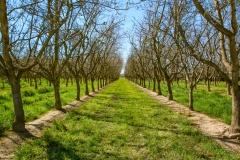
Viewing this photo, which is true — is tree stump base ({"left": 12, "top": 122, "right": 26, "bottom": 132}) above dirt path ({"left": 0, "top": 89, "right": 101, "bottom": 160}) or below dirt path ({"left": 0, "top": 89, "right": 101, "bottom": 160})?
above

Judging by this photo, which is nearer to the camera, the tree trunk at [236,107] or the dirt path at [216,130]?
the dirt path at [216,130]

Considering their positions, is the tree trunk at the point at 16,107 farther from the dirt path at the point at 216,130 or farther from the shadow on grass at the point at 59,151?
the dirt path at the point at 216,130

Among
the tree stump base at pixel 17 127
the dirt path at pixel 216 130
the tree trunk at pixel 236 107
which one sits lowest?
the dirt path at pixel 216 130

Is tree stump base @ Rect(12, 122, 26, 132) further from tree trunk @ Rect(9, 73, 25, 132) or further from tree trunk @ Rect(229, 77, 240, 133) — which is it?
tree trunk @ Rect(229, 77, 240, 133)

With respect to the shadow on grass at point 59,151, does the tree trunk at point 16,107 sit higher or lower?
higher

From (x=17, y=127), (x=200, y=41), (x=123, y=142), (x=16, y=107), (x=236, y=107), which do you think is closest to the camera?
(x=123, y=142)

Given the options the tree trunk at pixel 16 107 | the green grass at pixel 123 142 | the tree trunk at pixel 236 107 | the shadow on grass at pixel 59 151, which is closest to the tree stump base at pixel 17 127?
the tree trunk at pixel 16 107

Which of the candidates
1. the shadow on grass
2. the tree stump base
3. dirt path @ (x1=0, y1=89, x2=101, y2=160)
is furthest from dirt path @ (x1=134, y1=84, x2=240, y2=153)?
the tree stump base

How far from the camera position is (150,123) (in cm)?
836

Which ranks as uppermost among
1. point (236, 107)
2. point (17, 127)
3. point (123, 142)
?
point (236, 107)

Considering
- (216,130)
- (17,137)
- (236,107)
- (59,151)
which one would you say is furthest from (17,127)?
(236,107)

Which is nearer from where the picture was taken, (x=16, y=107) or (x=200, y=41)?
(x=16, y=107)

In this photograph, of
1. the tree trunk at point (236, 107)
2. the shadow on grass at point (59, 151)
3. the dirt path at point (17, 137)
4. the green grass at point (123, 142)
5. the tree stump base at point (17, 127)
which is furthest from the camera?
the tree stump base at point (17, 127)

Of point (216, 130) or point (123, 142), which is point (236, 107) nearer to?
point (216, 130)
